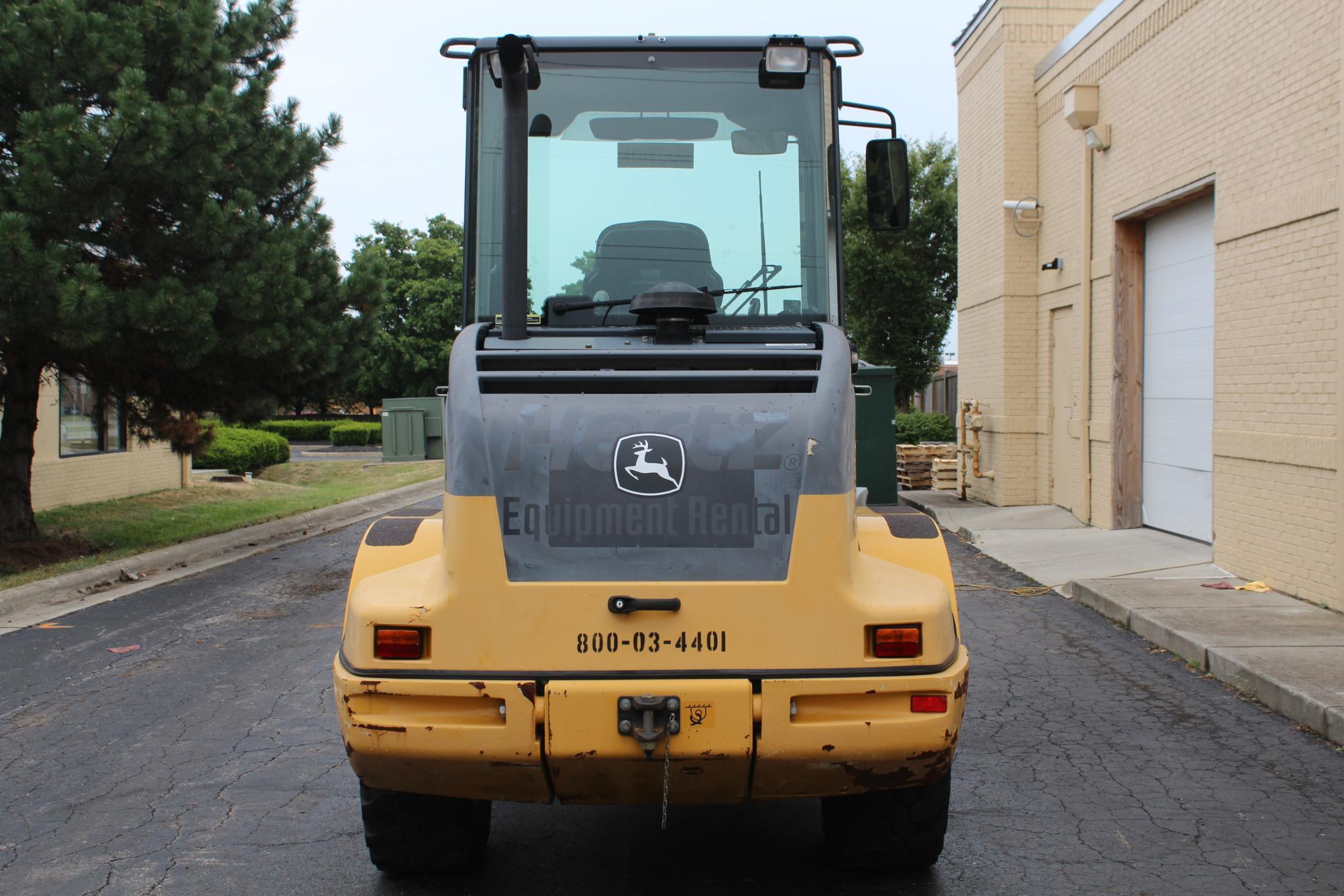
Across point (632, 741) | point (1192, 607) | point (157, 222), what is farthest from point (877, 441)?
point (632, 741)

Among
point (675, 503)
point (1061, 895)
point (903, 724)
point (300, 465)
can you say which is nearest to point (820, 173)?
point (675, 503)

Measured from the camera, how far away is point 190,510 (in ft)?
56.6

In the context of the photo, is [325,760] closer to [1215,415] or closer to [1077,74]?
[1215,415]

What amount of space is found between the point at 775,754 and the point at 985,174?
616 inches

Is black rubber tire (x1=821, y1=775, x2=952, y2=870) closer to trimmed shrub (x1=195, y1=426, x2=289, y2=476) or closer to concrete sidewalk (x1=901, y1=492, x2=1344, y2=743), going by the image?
concrete sidewalk (x1=901, y1=492, x2=1344, y2=743)

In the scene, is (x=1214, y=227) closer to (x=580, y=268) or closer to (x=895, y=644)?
(x=580, y=268)

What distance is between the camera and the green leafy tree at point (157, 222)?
10258 millimetres

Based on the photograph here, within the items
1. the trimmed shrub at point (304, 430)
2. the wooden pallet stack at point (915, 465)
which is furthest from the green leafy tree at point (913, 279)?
the trimmed shrub at point (304, 430)

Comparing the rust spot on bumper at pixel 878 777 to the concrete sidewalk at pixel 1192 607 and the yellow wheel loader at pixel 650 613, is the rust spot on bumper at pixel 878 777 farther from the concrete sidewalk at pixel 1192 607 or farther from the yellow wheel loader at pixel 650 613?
the concrete sidewalk at pixel 1192 607

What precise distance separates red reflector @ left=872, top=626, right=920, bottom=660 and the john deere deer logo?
0.76 m

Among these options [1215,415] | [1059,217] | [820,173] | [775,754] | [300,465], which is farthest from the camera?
[300,465]

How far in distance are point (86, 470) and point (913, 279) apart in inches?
926

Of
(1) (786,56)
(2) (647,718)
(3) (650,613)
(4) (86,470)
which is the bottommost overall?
(2) (647,718)

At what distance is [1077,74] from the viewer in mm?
A: 14555
